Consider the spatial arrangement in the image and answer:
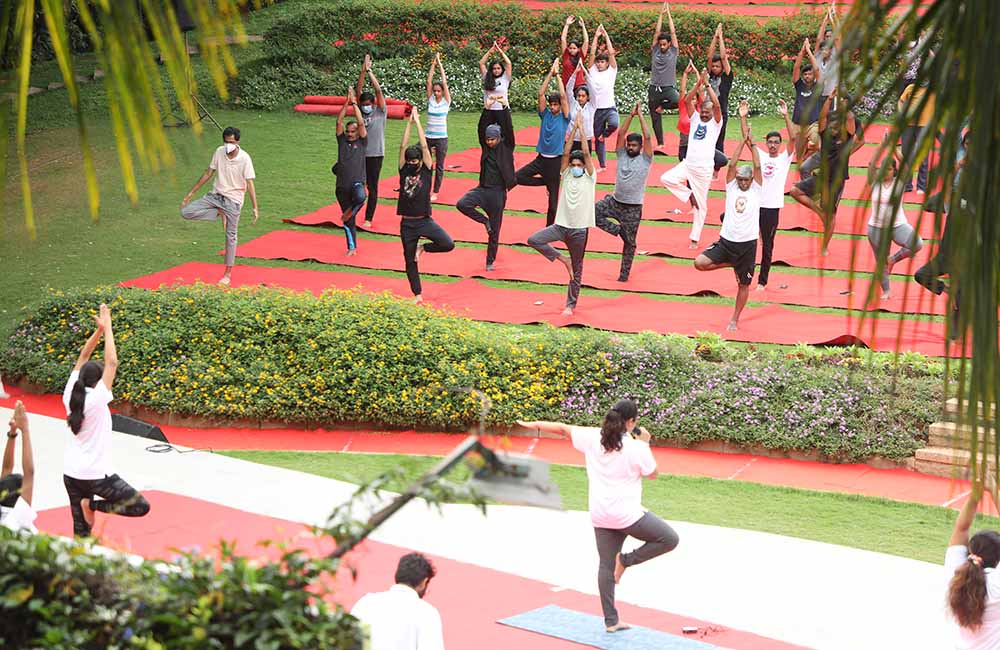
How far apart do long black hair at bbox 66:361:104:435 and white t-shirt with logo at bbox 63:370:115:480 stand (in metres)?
0.04

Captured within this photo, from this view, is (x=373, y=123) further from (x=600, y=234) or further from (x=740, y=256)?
(x=740, y=256)

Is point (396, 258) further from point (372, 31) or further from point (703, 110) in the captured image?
point (372, 31)

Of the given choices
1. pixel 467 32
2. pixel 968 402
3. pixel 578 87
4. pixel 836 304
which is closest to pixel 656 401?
pixel 836 304

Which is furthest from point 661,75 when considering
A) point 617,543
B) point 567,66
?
point 617,543

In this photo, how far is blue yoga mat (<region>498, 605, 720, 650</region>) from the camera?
28.3 feet

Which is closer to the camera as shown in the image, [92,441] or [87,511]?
[92,441]

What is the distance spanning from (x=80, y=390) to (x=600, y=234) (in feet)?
37.2

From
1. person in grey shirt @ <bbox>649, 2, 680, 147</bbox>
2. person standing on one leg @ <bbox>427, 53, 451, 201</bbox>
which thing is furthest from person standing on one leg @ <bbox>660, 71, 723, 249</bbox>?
person standing on one leg @ <bbox>427, 53, 451, 201</bbox>

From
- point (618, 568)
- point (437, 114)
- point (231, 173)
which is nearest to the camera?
point (618, 568)

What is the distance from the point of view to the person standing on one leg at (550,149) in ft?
57.9

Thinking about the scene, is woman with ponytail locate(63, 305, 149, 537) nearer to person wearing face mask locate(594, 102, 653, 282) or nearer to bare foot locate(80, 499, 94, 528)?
bare foot locate(80, 499, 94, 528)

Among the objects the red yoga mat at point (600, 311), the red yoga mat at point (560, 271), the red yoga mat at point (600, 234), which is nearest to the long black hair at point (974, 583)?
the red yoga mat at point (600, 311)

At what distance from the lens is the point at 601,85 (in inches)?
786

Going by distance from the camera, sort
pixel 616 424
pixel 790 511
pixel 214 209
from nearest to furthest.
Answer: pixel 616 424
pixel 790 511
pixel 214 209
